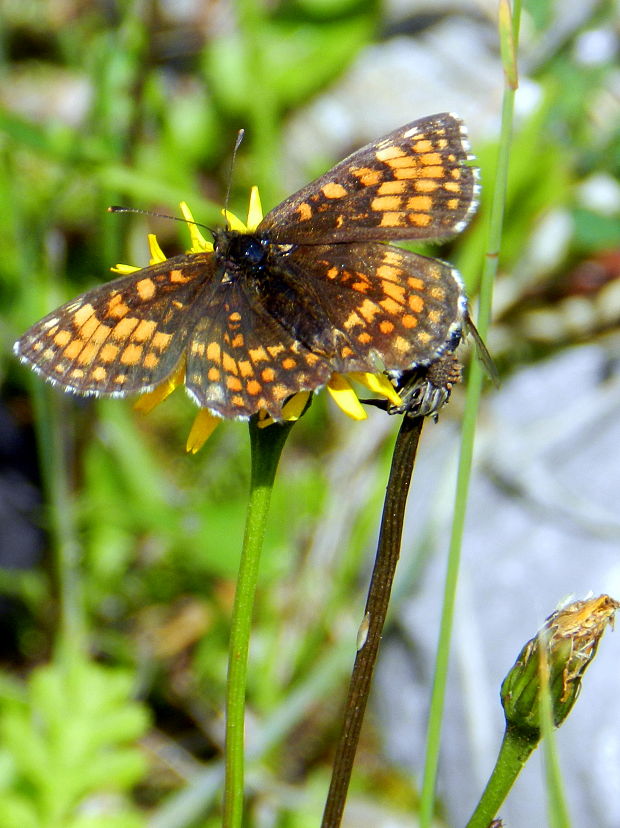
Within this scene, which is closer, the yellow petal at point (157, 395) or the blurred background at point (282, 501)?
the yellow petal at point (157, 395)

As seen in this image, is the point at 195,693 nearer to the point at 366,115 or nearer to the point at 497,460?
the point at 497,460

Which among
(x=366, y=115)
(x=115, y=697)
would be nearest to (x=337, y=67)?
(x=366, y=115)

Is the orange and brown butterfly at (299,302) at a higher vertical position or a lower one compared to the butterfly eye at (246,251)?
lower

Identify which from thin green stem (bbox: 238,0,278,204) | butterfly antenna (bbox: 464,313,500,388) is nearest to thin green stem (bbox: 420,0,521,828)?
butterfly antenna (bbox: 464,313,500,388)

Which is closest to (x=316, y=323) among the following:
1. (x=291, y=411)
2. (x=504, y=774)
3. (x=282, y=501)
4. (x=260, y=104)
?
(x=291, y=411)

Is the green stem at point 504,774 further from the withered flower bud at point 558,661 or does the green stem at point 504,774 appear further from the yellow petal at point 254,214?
the yellow petal at point 254,214

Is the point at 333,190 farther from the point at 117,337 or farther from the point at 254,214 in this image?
the point at 117,337

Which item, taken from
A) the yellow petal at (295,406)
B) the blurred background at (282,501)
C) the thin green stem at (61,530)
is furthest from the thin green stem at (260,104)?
the yellow petal at (295,406)
